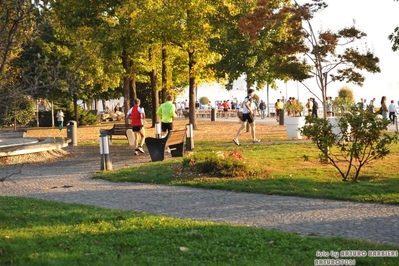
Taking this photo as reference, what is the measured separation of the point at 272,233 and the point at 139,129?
42.9ft

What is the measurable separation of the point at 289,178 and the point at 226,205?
115 inches

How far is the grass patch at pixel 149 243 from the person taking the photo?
631cm

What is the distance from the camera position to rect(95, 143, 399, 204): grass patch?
433 inches

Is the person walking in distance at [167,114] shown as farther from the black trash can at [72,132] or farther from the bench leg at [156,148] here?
the black trash can at [72,132]

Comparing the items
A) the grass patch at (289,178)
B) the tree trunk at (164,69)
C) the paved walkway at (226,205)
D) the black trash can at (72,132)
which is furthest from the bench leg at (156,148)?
the tree trunk at (164,69)

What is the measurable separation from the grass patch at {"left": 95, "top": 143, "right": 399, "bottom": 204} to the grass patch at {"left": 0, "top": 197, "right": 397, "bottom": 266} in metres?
3.38

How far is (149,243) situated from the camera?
708cm

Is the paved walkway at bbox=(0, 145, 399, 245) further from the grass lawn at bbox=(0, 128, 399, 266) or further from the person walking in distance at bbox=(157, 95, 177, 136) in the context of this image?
the person walking in distance at bbox=(157, 95, 177, 136)

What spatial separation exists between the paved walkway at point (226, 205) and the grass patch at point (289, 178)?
1.43 ft

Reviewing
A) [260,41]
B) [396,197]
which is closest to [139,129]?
[396,197]

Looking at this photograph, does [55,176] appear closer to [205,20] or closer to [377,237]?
[377,237]

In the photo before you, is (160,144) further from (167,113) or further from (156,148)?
(167,113)

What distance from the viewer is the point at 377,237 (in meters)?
7.52

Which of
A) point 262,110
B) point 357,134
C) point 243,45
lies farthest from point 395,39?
point 262,110
